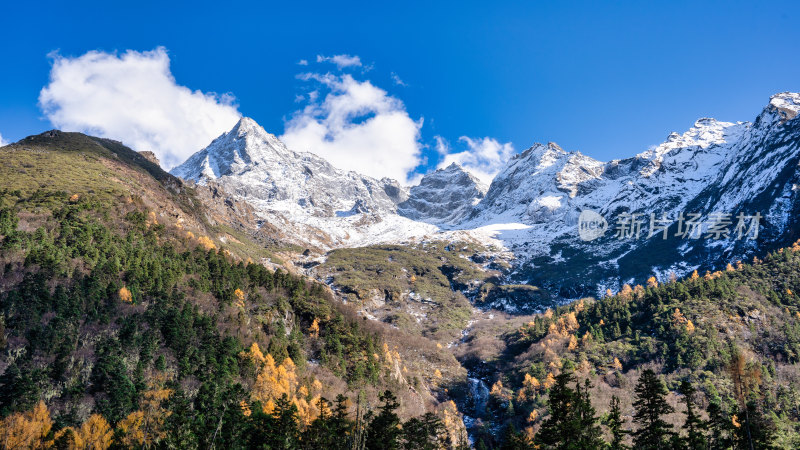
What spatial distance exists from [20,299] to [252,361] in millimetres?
46949

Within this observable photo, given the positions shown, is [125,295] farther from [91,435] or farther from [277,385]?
[277,385]

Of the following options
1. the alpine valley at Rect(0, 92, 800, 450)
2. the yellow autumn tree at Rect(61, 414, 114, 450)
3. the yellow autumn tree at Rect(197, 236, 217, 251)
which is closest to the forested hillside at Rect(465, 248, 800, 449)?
the alpine valley at Rect(0, 92, 800, 450)

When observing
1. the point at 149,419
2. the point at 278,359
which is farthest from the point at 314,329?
the point at 149,419

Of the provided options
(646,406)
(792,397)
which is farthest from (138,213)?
(792,397)

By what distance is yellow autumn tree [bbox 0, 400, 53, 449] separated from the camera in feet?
210

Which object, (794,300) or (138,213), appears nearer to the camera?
(138,213)

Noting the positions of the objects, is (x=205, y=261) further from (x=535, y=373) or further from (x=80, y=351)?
(x=535, y=373)

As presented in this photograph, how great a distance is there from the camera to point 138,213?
142 meters

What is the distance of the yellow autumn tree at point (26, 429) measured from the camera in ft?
210

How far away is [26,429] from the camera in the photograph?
216 feet

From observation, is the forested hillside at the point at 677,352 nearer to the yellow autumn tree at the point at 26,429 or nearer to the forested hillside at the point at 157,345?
the forested hillside at the point at 157,345

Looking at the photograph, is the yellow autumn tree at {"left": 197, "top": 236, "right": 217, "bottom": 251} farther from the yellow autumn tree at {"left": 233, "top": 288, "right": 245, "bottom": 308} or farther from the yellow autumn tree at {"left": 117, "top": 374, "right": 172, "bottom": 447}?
the yellow autumn tree at {"left": 117, "top": 374, "right": 172, "bottom": 447}

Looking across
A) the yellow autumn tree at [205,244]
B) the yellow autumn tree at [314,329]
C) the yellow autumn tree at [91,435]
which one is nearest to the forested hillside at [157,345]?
the yellow autumn tree at [91,435]

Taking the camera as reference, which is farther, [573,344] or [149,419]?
[573,344]
